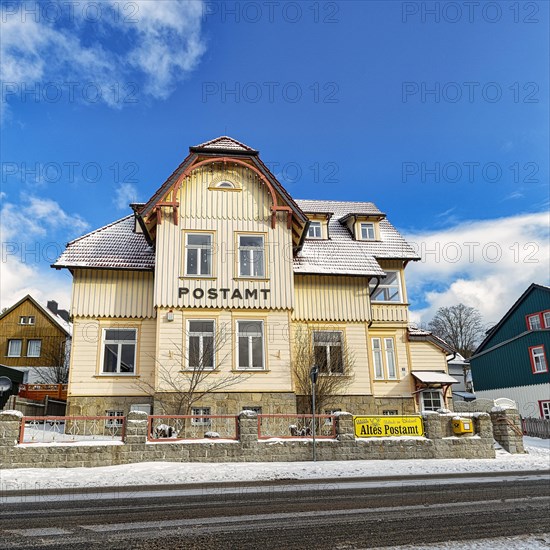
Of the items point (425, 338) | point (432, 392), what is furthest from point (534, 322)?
point (432, 392)

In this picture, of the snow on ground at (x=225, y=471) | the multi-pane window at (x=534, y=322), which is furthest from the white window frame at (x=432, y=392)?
the multi-pane window at (x=534, y=322)

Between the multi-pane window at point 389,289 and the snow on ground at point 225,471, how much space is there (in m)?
9.30

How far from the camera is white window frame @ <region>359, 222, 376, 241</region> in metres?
24.7

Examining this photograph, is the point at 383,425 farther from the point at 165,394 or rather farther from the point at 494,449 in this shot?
the point at 165,394

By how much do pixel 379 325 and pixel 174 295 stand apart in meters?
9.45

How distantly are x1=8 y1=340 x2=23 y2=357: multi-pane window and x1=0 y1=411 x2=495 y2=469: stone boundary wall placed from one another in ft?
100.0

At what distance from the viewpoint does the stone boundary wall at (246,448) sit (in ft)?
42.2

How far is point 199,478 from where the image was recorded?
38.1 ft

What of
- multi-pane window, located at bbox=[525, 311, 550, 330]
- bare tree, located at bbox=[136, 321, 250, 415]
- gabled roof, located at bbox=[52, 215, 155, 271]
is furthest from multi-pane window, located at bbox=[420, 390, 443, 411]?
multi-pane window, located at bbox=[525, 311, 550, 330]

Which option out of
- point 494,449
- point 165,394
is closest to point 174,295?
point 165,394

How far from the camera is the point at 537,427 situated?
25188 mm

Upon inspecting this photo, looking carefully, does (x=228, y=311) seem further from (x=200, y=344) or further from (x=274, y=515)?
(x=274, y=515)

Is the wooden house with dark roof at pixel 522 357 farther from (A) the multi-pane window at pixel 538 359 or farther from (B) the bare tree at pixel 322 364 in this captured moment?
(B) the bare tree at pixel 322 364

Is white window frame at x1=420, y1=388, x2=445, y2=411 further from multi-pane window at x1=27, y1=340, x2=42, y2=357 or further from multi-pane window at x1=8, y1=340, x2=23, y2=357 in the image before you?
multi-pane window at x1=8, y1=340, x2=23, y2=357
